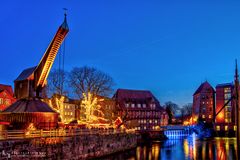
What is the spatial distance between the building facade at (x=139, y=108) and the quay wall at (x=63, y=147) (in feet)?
150

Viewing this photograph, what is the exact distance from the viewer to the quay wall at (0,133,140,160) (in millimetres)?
24016

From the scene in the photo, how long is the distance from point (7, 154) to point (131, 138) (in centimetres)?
3315

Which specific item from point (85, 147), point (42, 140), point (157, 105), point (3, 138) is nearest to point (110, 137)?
point (85, 147)

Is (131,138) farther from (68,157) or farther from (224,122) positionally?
(224,122)

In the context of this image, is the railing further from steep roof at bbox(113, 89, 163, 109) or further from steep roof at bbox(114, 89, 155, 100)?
steep roof at bbox(114, 89, 155, 100)

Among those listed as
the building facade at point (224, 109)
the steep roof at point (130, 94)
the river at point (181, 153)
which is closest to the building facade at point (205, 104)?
the building facade at point (224, 109)

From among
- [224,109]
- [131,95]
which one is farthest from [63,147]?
[224,109]

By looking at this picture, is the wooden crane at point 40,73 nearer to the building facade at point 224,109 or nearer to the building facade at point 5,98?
the building facade at point 5,98

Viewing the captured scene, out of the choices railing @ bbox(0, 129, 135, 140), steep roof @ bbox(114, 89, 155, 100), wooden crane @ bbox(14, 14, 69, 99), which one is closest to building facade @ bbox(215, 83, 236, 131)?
steep roof @ bbox(114, 89, 155, 100)

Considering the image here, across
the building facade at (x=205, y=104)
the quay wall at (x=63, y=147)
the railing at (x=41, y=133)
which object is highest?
the building facade at (x=205, y=104)

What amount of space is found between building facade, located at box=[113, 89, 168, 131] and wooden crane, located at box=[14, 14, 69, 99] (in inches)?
2115

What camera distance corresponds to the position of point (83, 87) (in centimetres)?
6259

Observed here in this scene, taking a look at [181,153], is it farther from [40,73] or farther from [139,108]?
[139,108]

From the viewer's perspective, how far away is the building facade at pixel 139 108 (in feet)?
309
